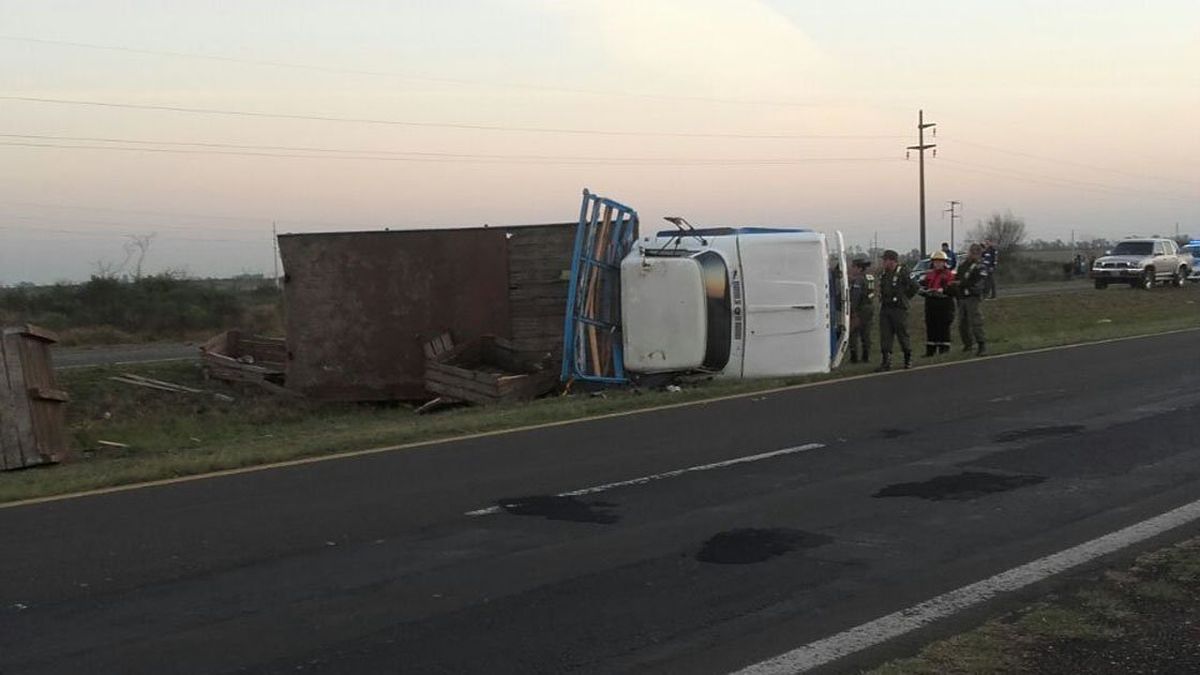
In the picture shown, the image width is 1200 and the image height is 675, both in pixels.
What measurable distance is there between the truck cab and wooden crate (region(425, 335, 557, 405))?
156cm

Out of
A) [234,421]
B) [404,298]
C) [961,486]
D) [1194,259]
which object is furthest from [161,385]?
[1194,259]

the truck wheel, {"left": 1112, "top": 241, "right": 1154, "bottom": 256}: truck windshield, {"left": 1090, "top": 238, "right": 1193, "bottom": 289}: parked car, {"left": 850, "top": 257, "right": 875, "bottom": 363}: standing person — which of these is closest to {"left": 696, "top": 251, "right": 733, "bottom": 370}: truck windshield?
{"left": 850, "top": 257, "right": 875, "bottom": 363}: standing person

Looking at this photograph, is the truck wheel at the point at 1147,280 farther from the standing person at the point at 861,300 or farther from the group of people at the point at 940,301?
the standing person at the point at 861,300

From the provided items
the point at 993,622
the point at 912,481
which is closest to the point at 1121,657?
the point at 993,622

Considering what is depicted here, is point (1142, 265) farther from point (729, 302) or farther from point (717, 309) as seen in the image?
point (717, 309)

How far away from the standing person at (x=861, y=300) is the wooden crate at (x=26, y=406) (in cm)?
1238

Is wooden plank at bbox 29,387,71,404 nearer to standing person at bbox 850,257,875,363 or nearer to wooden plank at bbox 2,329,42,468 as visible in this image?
wooden plank at bbox 2,329,42,468

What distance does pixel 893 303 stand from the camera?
16.9 meters

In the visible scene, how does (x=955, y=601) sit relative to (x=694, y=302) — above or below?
below

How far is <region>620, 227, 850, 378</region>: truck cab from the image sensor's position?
51.7ft

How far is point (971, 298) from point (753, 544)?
1309 cm

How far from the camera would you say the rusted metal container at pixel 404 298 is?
60.1ft

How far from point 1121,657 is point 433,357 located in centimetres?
1412

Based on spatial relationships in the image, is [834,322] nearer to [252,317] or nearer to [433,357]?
[433,357]
